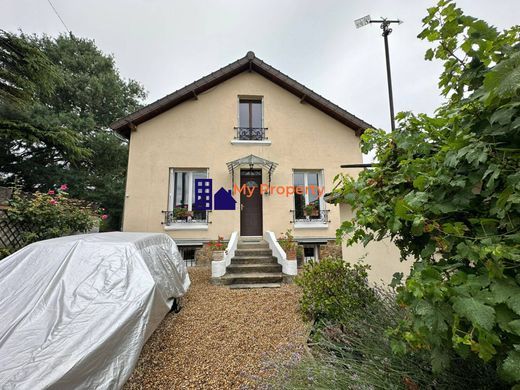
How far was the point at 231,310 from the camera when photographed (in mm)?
4254

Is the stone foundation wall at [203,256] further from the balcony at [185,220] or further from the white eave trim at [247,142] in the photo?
the white eave trim at [247,142]

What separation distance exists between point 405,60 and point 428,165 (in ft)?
29.2

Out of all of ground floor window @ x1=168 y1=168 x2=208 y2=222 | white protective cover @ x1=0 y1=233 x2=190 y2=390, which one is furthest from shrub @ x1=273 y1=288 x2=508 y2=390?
ground floor window @ x1=168 y1=168 x2=208 y2=222

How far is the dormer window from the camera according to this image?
8.57 meters

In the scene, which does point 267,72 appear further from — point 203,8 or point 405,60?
point 405,60

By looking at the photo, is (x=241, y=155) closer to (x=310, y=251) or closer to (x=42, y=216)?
(x=310, y=251)

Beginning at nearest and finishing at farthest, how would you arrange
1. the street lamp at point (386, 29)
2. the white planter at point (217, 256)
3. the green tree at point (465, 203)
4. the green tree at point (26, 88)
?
the green tree at point (465, 203)
the white planter at point (217, 256)
the street lamp at point (386, 29)
the green tree at point (26, 88)

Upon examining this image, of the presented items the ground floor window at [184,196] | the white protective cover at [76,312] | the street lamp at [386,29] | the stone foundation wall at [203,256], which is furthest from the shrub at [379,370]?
the street lamp at [386,29]

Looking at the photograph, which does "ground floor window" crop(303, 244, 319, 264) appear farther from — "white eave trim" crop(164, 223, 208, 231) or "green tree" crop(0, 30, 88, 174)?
"green tree" crop(0, 30, 88, 174)

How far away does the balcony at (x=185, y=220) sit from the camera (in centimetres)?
779

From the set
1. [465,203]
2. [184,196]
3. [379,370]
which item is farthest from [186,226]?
[465,203]

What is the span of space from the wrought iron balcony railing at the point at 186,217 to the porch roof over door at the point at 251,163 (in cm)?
168

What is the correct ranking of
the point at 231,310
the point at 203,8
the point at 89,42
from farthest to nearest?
the point at 89,42, the point at 203,8, the point at 231,310

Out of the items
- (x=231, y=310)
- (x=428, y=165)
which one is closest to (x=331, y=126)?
(x=231, y=310)
